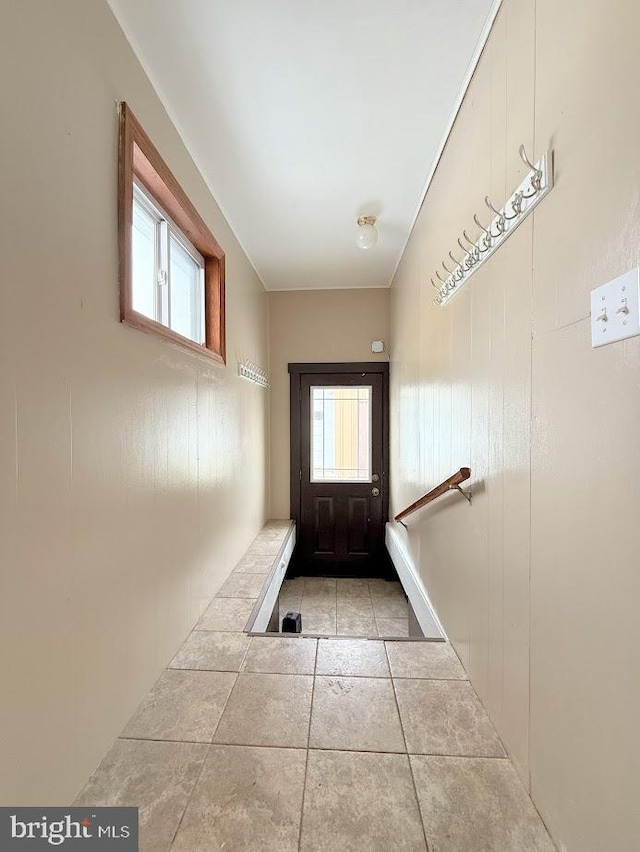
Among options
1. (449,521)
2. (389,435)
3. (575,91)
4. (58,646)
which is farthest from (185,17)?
(389,435)

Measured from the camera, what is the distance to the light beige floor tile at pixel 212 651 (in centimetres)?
168

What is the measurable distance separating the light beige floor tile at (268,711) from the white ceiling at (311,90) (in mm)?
2463

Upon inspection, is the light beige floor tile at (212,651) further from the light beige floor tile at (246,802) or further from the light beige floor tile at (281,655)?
the light beige floor tile at (246,802)

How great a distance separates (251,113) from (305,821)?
263 cm

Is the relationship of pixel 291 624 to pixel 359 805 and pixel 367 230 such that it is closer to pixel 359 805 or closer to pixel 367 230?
pixel 359 805

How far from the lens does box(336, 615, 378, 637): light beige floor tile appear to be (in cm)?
318

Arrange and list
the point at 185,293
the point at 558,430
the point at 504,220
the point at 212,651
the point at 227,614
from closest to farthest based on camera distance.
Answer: the point at 558,430
the point at 504,220
the point at 212,651
the point at 227,614
the point at 185,293

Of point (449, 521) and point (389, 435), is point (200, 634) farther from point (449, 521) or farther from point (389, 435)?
point (389, 435)

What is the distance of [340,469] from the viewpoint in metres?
4.27

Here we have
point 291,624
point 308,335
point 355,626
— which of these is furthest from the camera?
point 308,335

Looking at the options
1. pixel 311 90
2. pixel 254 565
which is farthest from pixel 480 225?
pixel 254 565

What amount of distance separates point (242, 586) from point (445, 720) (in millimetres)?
1437

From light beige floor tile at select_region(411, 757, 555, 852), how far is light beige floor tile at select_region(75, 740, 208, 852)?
2.21 feet

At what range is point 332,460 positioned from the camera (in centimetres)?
429
